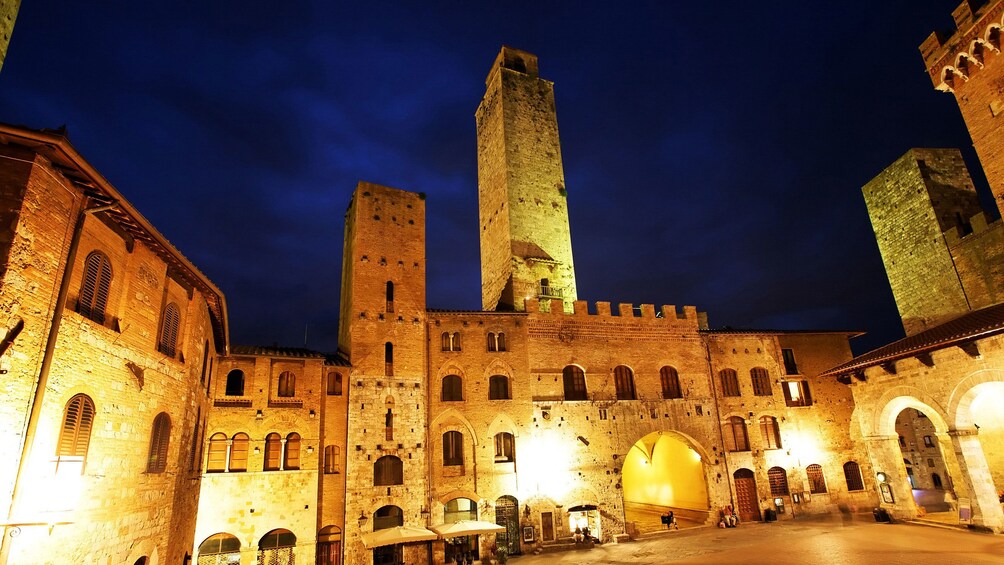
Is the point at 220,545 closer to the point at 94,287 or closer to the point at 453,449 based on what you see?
the point at 453,449

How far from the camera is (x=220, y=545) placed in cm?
1819

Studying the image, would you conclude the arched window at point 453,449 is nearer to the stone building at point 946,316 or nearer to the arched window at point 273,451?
the arched window at point 273,451

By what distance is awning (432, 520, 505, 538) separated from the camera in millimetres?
18797

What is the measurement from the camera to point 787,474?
26.7 m

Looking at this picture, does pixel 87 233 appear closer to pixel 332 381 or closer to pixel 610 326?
pixel 332 381

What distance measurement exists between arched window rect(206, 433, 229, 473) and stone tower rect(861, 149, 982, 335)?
110 feet

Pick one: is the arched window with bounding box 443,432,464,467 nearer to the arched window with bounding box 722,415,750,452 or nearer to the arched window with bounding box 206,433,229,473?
the arched window with bounding box 206,433,229,473

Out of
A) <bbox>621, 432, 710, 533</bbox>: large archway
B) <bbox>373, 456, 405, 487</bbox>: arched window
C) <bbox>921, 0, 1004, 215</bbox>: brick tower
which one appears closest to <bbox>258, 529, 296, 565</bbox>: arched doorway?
<bbox>373, 456, 405, 487</bbox>: arched window

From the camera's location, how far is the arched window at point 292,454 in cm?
1952

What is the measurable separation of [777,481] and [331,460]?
888 inches

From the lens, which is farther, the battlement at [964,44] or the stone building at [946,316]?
the stone building at [946,316]

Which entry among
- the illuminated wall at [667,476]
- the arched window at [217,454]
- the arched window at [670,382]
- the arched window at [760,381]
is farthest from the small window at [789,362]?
the arched window at [217,454]

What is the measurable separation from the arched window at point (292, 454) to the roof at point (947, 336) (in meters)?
24.1

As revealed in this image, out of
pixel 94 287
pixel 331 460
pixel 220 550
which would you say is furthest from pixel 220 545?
pixel 94 287
